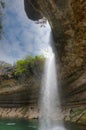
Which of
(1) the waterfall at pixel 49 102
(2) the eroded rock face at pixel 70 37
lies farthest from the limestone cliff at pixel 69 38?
(1) the waterfall at pixel 49 102

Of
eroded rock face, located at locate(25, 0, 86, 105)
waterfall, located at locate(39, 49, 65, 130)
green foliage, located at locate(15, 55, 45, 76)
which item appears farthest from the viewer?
green foliage, located at locate(15, 55, 45, 76)

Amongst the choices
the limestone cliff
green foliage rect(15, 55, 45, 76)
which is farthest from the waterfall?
green foliage rect(15, 55, 45, 76)

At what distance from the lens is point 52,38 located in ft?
68.9

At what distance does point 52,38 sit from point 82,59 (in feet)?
11.5

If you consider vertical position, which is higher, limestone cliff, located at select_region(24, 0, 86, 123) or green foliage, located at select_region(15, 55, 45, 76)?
green foliage, located at select_region(15, 55, 45, 76)

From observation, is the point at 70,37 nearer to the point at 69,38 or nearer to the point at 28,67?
the point at 69,38

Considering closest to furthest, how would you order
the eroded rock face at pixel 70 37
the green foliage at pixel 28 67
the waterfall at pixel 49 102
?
the eroded rock face at pixel 70 37 → the waterfall at pixel 49 102 → the green foliage at pixel 28 67

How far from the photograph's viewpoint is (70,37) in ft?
58.4

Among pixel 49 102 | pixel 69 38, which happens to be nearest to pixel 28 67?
pixel 49 102

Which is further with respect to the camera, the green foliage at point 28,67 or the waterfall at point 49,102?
the green foliage at point 28,67

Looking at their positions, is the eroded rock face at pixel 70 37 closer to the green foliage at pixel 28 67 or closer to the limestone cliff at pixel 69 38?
the limestone cliff at pixel 69 38

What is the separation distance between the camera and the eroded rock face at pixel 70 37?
51.6 ft

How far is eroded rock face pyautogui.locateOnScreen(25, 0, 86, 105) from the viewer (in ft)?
51.6

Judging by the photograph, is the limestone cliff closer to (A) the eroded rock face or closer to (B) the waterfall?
(A) the eroded rock face
